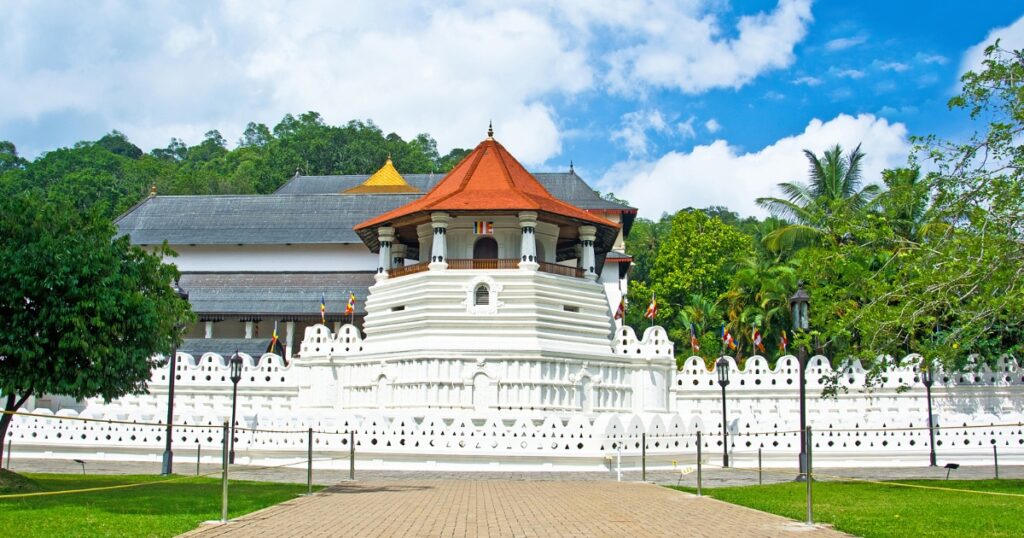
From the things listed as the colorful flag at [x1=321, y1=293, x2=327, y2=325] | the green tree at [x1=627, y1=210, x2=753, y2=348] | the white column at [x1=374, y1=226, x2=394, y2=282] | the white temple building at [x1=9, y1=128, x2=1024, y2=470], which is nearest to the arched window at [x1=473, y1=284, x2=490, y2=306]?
the white temple building at [x1=9, y1=128, x2=1024, y2=470]

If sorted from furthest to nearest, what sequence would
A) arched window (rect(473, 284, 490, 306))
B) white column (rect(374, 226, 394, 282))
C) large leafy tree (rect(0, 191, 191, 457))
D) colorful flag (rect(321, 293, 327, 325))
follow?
colorful flag (rect(321, 293, 327, 325)), white column (rect(374, 226, 394, 282)), arched window (rect(473, 284, 490, 306)), large leafy tree (rect(0, 191, 191, 457))

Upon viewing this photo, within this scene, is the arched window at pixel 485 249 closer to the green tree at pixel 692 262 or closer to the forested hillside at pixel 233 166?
the green tree at pixel 692 262

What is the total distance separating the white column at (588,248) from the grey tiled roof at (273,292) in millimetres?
10371

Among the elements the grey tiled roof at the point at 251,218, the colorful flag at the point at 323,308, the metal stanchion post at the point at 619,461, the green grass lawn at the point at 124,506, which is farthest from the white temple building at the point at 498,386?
the grey tiled roof at the point at 251,218

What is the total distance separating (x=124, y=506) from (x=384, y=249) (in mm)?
23688

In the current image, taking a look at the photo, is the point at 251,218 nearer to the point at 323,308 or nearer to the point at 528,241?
the point at 323,308

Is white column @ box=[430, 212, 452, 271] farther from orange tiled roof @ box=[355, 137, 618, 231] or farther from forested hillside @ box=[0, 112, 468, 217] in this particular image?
forested hillside @ box=[0, 112, 468, 217]

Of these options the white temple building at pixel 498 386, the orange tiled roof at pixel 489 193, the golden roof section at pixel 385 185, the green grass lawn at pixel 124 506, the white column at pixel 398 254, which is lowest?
the green grass lawn at pixel 124 506

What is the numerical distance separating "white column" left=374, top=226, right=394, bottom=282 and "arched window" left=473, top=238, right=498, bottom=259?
3413 millimetres

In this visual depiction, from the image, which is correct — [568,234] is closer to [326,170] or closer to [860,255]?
[860,255]

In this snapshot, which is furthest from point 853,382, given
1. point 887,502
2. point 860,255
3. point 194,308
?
point 194,308

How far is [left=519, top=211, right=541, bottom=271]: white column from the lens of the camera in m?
33.9

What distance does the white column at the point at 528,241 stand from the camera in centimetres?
3394

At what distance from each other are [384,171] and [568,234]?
2726 centimetres
